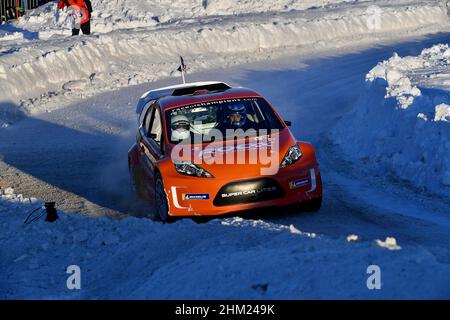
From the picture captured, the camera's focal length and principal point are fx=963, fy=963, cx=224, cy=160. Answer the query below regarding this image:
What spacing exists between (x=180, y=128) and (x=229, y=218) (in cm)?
212

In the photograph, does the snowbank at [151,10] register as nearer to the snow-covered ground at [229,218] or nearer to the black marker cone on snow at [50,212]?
the snow-covered ground at [229,218]

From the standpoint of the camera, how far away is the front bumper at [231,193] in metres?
10.7

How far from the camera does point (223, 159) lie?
1091cm

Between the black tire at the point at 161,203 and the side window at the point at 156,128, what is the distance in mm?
756

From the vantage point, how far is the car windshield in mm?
11672

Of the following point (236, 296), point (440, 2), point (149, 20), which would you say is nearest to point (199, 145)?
point (236, 296)

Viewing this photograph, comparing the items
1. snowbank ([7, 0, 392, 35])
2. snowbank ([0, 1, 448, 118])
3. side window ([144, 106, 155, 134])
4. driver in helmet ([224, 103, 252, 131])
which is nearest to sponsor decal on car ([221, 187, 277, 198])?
driver in helmet ([224, 103, 252, 131])

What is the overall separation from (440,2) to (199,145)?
29.5m

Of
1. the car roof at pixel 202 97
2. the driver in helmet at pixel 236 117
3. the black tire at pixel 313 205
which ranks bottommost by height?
the black tire at pixel 313 205

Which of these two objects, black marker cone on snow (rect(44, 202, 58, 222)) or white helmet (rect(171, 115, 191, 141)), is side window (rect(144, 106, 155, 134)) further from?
black marker cone on snow (rect(44, 202, 58, 222))

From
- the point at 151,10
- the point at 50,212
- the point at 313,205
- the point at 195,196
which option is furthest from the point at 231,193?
the point at 151,10

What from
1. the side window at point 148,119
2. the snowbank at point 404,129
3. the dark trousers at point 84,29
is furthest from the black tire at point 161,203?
the dark trousers at point 84,29

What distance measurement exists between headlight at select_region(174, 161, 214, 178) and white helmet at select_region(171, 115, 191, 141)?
2.57ft

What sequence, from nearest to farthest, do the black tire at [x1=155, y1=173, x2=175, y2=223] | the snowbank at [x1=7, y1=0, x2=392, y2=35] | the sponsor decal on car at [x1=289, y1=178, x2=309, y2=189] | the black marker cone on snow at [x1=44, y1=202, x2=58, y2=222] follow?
the black marker cone on snow at [x1=44, y1=202, x2=58, y2=222] → the sponsor decal on car at [x1=289, y1=178, x2=309, y2=189] → the black tire at [x1=155, y1=173, x2=175, y2=223] → the snowbank at [x1=7, y1=0, x2=392, y2=35]
